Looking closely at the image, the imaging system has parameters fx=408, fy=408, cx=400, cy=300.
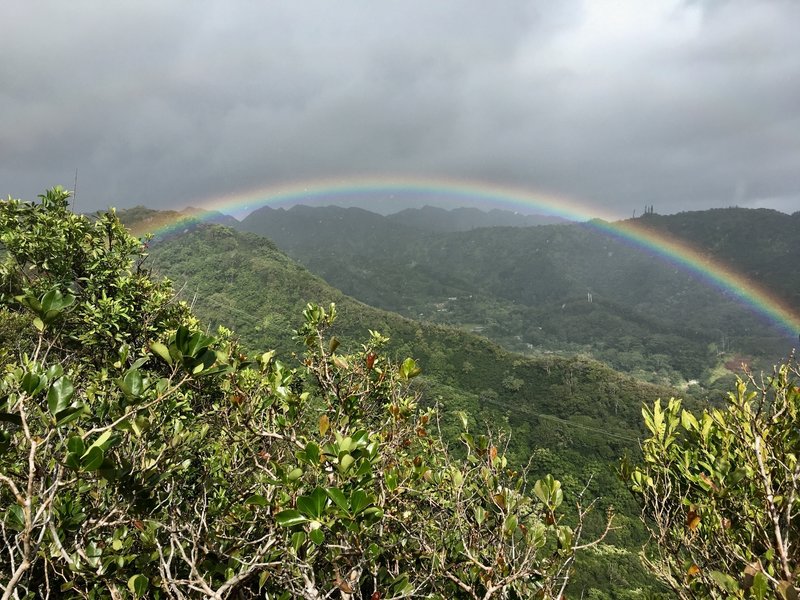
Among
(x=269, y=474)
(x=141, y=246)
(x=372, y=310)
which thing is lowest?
(x=372, y=310)

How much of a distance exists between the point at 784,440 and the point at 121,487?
567 centimetres

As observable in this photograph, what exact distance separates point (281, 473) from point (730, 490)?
4.32 metres

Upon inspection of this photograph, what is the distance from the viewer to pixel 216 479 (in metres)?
4.23

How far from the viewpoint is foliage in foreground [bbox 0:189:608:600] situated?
193 cm

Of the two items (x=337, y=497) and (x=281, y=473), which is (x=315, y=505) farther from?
(x=281, y=473)

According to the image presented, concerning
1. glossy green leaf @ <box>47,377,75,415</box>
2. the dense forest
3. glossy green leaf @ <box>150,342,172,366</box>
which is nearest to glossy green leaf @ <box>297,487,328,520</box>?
the dense forest

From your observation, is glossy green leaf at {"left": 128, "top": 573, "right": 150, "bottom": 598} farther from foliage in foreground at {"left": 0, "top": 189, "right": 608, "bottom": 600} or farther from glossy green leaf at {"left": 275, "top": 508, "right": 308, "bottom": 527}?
glossy green leaf at {"left": 275, "top": 508, "right": 308, "bottom": 527}

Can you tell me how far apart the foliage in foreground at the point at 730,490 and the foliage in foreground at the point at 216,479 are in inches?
46.9

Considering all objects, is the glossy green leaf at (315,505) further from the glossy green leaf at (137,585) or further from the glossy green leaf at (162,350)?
the glossy green leaf at (137,585)

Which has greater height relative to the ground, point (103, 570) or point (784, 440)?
point (784, 440)

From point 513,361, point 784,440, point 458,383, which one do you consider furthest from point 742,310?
point 784,440

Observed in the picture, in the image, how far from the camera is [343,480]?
2.34m

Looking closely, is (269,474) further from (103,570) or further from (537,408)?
(537,408)

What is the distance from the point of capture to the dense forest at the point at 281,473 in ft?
6.92
